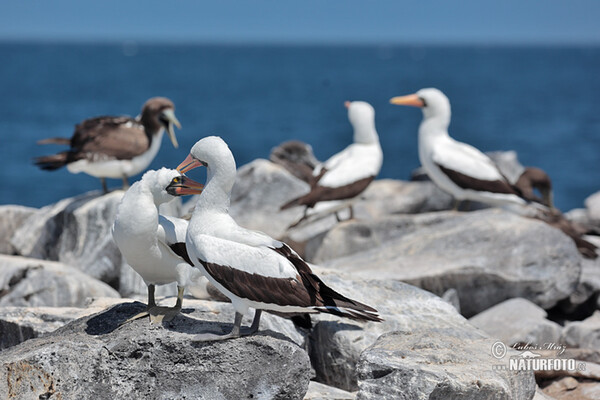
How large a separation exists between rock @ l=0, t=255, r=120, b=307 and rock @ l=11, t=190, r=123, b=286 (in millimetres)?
772

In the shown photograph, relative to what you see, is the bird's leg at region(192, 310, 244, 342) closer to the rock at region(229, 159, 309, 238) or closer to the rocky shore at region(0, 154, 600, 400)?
the rocky shore at region(0, 154, 600, 400)

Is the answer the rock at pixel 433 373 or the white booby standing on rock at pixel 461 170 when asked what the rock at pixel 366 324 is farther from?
the white booby standing on rock at pixel 461 170

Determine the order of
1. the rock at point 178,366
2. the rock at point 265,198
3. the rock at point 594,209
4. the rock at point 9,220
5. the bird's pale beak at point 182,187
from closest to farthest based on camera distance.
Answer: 1. the rock at point 178,366
2. the bird's pale beak at point 182,187
3. the rock at point 9,220
4. the rock at point 265,198
5. the rock at point 594,209

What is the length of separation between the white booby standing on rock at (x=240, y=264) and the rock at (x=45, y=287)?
3189mm

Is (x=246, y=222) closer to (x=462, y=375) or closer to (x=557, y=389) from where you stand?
(x=557, y=389)

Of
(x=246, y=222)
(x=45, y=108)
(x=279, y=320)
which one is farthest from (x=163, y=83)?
(x=279, y=320)

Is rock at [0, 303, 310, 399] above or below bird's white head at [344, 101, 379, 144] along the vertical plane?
below

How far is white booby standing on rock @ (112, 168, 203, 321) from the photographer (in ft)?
19.0

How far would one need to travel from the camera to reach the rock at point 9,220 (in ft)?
37.6

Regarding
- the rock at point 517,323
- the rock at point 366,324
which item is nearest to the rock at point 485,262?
the rock at point 517,323

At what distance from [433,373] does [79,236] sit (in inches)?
243

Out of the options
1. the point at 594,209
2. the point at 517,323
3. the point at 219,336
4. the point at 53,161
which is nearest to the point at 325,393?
the point at 219,336

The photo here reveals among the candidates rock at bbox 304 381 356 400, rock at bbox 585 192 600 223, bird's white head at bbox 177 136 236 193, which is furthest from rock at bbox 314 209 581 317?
rock at bbox 585 192 600 223

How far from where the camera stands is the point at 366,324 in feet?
22.4
